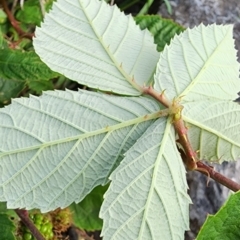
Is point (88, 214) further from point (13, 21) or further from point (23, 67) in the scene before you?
point (13, 21)

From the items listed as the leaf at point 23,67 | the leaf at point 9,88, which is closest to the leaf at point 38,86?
the leaf at point 9,88

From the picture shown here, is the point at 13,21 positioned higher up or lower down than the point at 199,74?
lower down

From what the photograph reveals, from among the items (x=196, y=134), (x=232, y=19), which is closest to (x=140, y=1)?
(x=232, y=19)

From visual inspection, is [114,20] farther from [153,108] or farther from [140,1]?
[140,1]

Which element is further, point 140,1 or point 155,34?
point 140,1

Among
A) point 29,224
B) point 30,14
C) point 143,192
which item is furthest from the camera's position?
point 30,14

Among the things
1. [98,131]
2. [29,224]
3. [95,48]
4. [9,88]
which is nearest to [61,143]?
[98,131]
